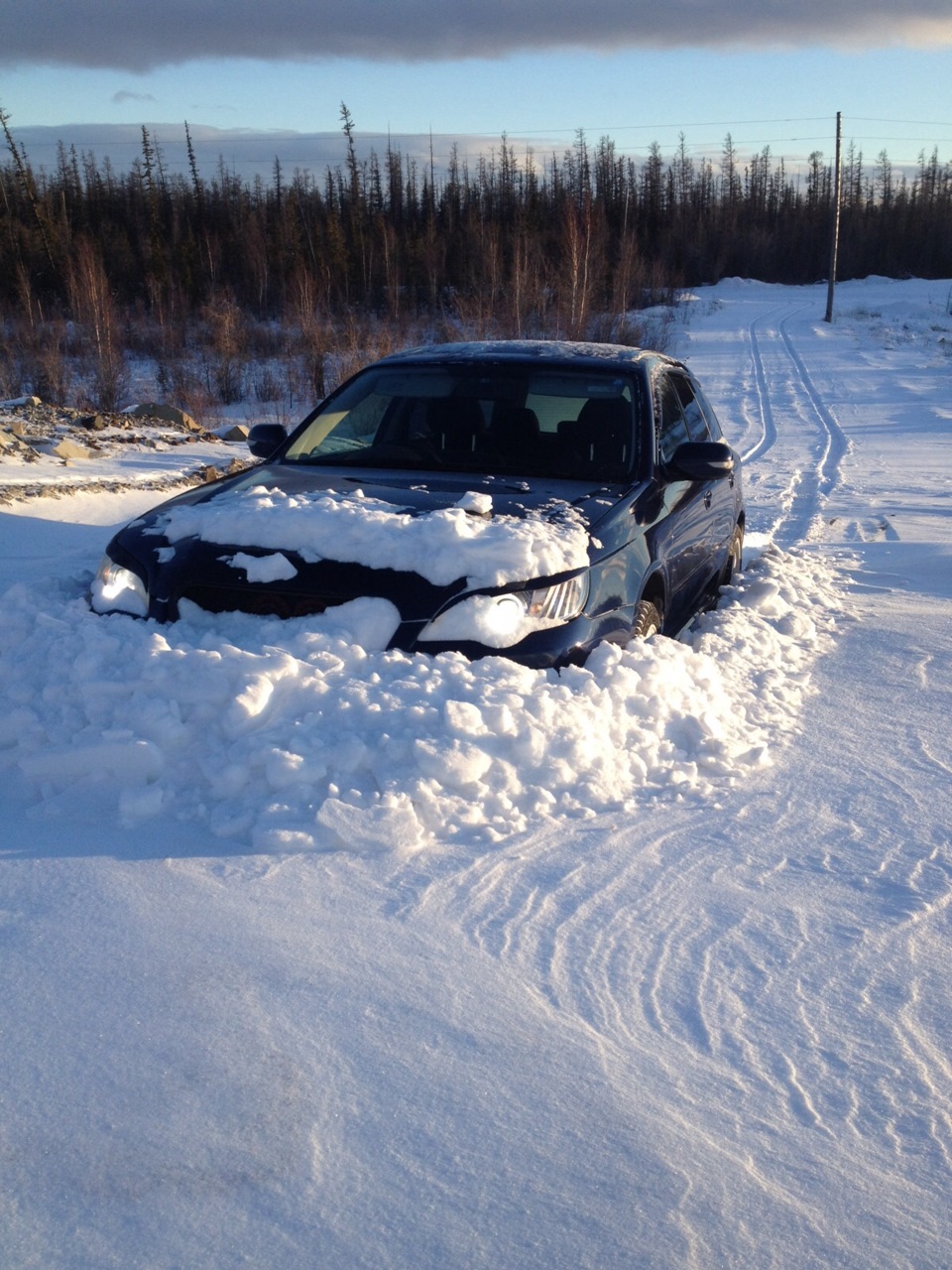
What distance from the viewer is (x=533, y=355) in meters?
5.40

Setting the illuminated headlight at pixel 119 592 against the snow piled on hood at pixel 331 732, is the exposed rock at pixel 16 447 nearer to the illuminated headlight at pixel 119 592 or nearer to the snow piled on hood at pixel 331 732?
the illuminated headlight at pixel 119 592

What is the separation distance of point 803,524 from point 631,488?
17.1 feet

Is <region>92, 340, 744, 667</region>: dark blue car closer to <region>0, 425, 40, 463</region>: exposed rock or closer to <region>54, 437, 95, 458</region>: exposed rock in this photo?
<region>0, 425, 40, 463</region>: exposed rock

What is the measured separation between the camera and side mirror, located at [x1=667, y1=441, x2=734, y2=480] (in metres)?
4.97

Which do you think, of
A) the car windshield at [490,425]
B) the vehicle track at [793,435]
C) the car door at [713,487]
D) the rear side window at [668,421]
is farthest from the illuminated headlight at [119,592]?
the vehicle track at [793,435]

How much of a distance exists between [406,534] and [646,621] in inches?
46.2

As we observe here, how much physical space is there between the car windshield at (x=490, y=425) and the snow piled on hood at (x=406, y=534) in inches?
28.0

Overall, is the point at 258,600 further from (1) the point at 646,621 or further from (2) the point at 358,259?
(2) the point at 358,259

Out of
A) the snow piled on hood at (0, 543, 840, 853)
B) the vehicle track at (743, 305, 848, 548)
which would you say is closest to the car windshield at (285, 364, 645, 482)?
the snow piled on hood at (0, 543, 840, 853)

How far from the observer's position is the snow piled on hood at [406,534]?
389 cm

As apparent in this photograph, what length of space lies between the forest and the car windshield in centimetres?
1483

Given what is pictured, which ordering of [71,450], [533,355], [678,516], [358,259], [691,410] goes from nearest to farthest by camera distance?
1. [678,516]
2. [533,355]
3. [691,410]
4. [71,450]
5. [358,259]

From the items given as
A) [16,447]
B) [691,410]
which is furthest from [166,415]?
[691,410]

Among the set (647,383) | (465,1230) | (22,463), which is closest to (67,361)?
(22,463)
